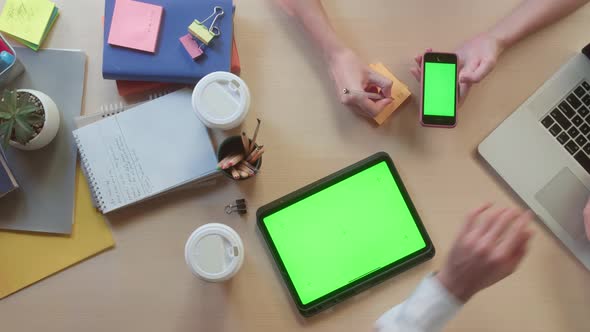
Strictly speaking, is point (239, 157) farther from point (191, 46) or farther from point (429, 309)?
point (429, 309)

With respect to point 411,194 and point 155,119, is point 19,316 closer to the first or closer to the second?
point 155,119

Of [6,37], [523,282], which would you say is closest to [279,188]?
[523,282]

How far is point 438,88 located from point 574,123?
0.24 m

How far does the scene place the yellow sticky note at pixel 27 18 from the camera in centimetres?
84

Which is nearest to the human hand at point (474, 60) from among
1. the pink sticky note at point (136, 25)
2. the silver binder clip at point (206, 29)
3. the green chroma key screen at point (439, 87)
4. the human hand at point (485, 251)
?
the green chroma key screen at point (439, 87)

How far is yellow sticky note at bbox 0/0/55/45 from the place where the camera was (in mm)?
841

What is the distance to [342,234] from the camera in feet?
2.61

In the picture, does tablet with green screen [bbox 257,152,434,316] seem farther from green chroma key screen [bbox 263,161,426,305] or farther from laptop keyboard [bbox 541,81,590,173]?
laptop keyboard [bbox 541,81,590,173]

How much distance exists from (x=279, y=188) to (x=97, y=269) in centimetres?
33

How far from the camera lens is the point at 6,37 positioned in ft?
2.79

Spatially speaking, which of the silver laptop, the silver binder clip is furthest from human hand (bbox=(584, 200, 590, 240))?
the silver binder clip

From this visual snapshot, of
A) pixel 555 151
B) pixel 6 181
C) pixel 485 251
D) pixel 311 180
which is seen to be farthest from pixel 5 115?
pixel 555 151

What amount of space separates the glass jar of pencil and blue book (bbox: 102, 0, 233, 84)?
0.13 metres

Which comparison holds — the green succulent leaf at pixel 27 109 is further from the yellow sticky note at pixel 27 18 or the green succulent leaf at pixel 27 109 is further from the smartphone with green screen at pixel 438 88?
the smartphone with green screen at pixel 438 88
